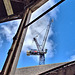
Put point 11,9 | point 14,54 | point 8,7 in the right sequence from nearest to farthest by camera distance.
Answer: point 14,54, point 8,7, point 11,9

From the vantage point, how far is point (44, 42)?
45062 millimetres

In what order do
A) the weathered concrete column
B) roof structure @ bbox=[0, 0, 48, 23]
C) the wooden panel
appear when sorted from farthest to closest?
the wooden panel
roof structure @ bbox=[0, 0, 48, 23]
the weathered concrete column

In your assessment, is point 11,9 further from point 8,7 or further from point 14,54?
point 14,54

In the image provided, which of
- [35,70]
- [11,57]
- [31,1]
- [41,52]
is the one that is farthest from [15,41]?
[41,52]

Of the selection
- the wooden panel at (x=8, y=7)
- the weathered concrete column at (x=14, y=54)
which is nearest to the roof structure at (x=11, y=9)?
the wooden panel at (x=8, y=7)

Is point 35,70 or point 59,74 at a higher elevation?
point 35,70

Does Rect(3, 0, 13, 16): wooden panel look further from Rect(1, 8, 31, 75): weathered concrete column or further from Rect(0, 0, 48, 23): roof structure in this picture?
Rect(1, 8, 31, 75): weathered concrete column

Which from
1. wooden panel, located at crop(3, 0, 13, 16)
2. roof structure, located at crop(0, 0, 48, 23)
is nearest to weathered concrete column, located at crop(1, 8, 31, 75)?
roof structure, located at crop(0, 0, 48, 23)

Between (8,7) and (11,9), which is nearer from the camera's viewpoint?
(8,7)

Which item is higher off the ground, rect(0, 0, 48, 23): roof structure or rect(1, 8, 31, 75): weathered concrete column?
rect(0, 0, 48, 23): roof structure

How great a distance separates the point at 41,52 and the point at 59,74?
40886 millimetres

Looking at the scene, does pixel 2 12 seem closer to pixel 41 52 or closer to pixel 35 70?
pixel 35 70

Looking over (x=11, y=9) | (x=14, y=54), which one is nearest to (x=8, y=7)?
(x=11, y=9)

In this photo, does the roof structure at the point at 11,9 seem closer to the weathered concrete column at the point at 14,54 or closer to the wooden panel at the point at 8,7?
the wooden panel at the point at 8,7
